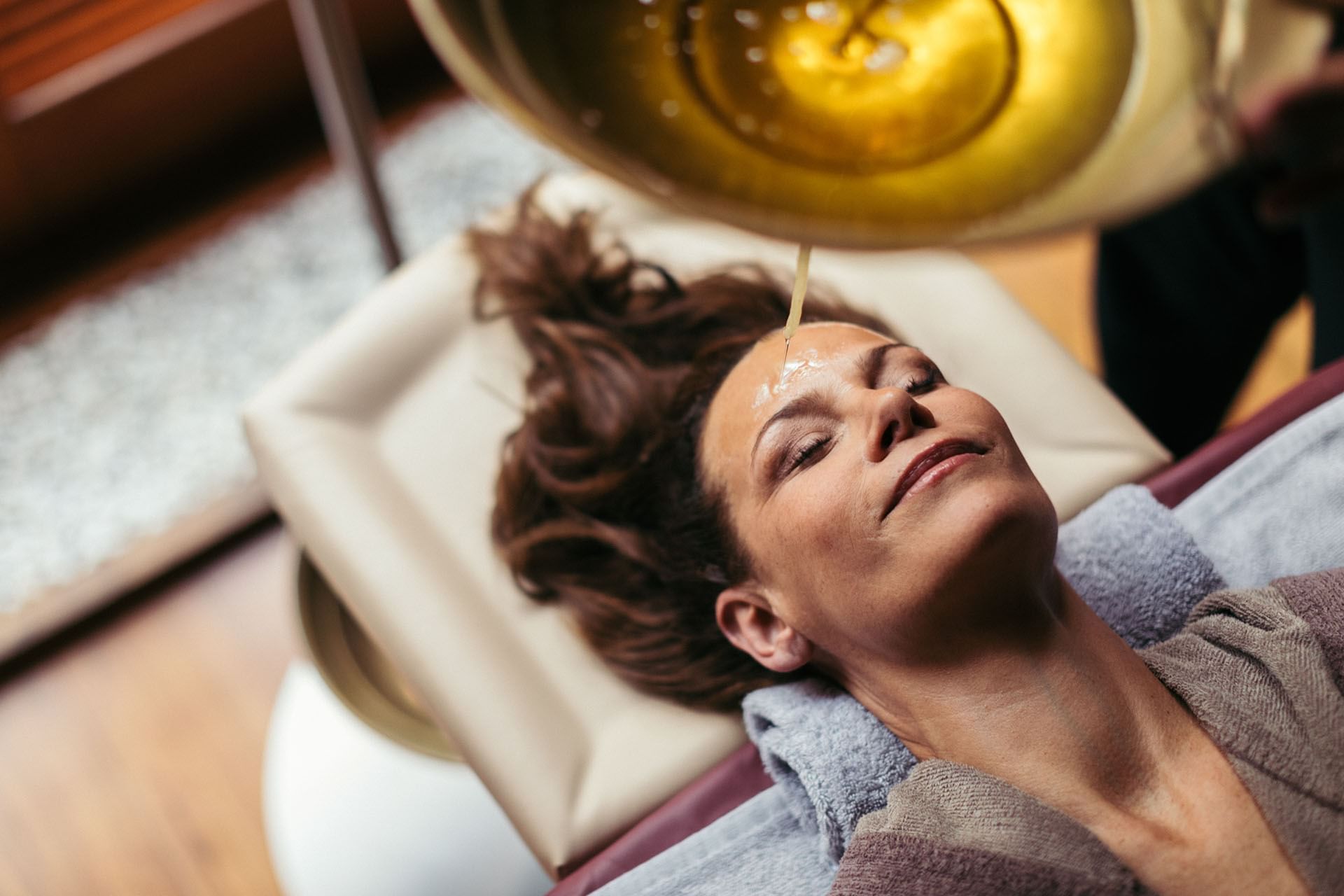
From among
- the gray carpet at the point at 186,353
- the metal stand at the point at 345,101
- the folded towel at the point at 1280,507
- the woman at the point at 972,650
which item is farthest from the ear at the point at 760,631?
the gray carpet at the point at 186,353

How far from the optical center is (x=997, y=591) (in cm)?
79

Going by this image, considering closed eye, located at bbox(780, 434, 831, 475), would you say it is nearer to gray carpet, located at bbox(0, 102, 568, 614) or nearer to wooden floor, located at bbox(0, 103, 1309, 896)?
wooden floor, located at bbox(0, 103, 1309, 896)

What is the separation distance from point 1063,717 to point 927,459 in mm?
210

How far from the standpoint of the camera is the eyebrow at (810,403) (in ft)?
2.83

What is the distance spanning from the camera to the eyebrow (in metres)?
0.86

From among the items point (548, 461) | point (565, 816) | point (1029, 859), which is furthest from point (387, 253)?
point (1029, 859)

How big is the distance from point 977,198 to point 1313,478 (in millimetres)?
753

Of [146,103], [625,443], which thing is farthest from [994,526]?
[146,103]

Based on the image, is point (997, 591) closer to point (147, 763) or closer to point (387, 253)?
point (387, 253)

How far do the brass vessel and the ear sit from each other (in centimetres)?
46

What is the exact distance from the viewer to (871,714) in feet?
3.06

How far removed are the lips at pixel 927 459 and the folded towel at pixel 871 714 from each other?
232mm

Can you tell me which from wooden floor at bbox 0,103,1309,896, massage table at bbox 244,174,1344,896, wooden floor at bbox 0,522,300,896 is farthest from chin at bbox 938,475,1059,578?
wooden floor at bbox 0,522,300,896

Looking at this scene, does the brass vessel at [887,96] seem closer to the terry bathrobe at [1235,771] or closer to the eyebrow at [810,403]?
the eyebrow at [810,403]
